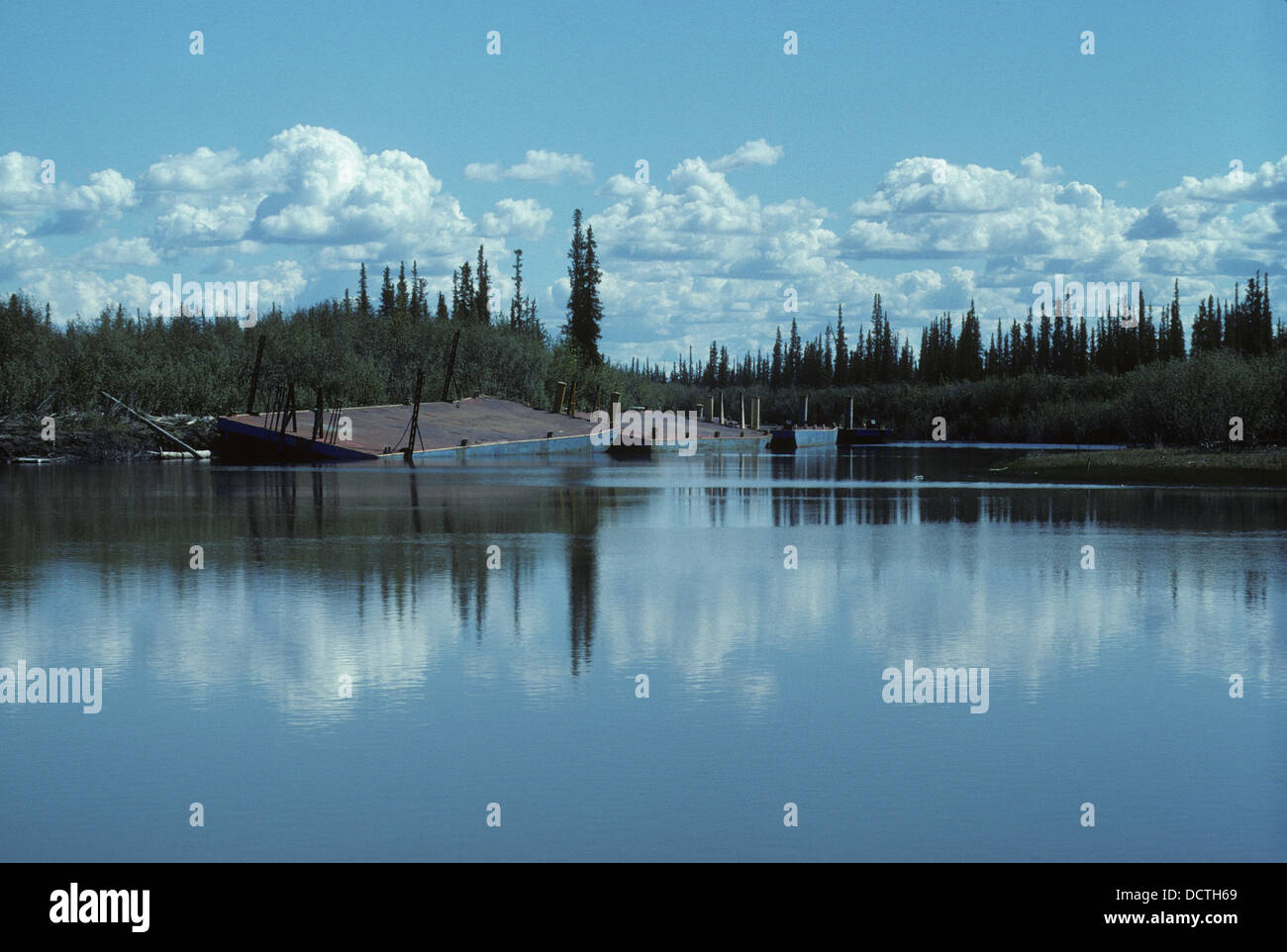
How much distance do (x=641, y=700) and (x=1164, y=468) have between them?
36483mm

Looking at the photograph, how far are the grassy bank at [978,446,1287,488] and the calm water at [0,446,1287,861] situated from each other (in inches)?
751

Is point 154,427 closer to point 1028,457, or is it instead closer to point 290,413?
point 290,413

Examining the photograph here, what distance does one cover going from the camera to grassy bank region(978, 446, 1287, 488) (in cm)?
3959

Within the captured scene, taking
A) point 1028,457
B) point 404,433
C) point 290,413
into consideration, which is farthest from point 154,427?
point 1028,457

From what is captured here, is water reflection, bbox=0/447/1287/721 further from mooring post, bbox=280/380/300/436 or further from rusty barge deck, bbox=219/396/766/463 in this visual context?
rusty barge deck, bbox=219/396/766/463

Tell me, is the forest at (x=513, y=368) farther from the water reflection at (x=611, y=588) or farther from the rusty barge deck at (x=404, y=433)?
the water reflection at (x=611, y=588)

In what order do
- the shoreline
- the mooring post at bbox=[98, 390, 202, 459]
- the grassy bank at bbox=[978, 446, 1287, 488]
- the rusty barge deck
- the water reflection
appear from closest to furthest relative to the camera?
the water reflection < the grassy bank at bbox=[978, 446, 1287, 488] < the shoreline < the rusty barge deck < the mooring post at bbox=[98, 390, 202, 459]

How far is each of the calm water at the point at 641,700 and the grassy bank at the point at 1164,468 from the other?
19083mm

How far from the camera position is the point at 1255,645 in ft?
39.7

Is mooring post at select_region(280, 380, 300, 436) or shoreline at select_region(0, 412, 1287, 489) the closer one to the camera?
shoreline at select_region(0, 412, 1287, 489)

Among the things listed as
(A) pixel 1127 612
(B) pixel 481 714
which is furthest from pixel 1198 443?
(B) pixel 481 714

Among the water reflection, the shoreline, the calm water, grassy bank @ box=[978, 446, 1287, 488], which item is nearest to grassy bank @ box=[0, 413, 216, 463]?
the shoreline

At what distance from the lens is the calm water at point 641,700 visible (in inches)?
282
